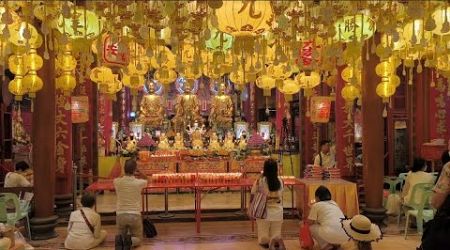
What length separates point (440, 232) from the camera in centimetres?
317

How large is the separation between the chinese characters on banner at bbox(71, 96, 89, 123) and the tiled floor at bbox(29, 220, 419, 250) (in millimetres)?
2271

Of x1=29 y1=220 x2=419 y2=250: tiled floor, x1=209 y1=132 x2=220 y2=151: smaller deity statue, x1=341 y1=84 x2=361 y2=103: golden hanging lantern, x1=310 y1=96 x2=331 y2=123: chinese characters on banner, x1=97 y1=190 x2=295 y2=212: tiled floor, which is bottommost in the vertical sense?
x1=29 y1=220 x2=419 y2=250: tiled floor

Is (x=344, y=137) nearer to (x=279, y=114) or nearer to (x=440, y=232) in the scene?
(x=440, y=232)

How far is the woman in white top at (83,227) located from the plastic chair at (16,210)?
0.65 m

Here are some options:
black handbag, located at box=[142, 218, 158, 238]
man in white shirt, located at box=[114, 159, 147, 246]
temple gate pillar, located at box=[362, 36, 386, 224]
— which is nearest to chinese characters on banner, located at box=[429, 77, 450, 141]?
temple gate pillar, located at box=[362, 36, 386, 224]

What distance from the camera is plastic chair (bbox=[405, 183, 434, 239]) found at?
18.8 feet

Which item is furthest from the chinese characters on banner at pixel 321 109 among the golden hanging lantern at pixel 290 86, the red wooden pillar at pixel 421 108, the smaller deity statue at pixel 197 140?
the smaller deity statue at pixel 197 140

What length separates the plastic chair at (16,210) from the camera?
5363 mm

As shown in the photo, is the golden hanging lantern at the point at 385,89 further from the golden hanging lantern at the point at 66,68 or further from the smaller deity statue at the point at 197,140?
the smaller deity statue at the point at 197,140

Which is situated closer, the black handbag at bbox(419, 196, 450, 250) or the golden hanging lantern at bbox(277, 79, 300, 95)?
the black handbag at bbox(419, 196, 450, 250)

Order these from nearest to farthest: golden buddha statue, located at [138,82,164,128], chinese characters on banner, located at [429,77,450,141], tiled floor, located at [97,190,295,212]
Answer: tiled floor, located at [97,190,295,212] < chinese characters on banner, located at [429,77,450,141] < golden buddha statue, located at [138,82,164,128]

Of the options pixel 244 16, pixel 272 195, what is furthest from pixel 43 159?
pixel 244 16

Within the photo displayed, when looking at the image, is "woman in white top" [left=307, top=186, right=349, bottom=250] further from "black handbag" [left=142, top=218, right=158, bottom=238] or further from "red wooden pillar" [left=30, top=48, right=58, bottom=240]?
"red wooden pillar" [left=30, top=48, right=58, bottom=240]

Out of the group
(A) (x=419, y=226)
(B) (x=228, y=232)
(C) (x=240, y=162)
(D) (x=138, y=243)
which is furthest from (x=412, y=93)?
(D) (x=138, y=243)
